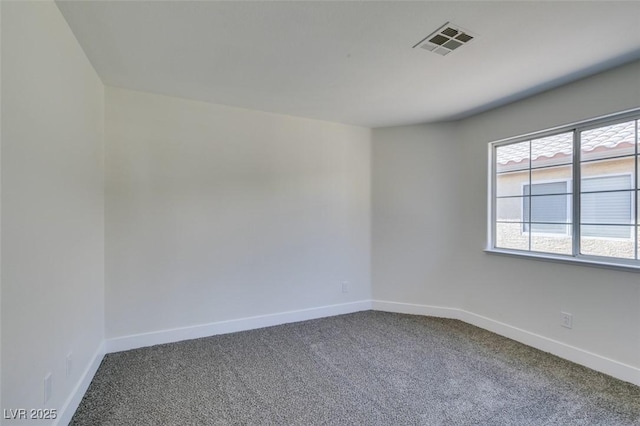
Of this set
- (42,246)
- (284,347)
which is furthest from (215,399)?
(42,246)

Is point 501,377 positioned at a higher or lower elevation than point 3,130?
lower

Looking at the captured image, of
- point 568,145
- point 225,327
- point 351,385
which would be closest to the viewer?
point 351,385

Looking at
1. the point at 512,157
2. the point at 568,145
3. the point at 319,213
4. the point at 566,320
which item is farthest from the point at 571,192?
the point at 319,213

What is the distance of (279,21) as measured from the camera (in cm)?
172

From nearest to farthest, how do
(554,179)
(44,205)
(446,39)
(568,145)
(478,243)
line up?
(44,205)
(446,39)
(568,145)
(554,179)
(478,243)

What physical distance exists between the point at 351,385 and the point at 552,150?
2750mm

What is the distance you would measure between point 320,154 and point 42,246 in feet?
8.75

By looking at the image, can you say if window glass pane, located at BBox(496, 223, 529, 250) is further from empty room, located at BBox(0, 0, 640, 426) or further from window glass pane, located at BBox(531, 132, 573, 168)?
window glass pane, located at BBox(531, 132, 573, 168)

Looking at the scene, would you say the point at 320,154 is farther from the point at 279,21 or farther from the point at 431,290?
the point at 431,290

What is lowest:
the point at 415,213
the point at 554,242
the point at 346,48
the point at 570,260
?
the point at 570,260

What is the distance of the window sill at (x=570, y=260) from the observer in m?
2.19

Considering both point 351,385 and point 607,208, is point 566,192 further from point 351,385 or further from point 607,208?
point 351,385

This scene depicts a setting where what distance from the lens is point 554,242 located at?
107 inches

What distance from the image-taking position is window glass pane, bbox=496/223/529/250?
2972mm
